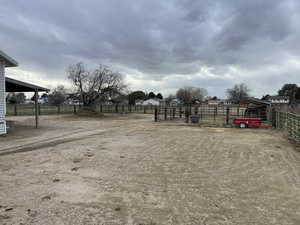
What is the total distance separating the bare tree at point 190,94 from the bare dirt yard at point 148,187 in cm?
6835

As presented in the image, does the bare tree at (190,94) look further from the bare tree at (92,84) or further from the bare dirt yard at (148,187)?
the bare dirt yard at (148,187)

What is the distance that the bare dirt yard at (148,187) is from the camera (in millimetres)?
2736

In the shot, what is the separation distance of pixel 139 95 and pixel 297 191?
247ft

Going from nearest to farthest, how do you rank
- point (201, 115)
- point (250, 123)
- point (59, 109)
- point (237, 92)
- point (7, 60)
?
point (7, 60) < point (250, 123) < point (201, 115) < point (59, 109) < point (237, 92)

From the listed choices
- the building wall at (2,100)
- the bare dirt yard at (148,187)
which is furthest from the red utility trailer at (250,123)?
the building wall at (2,100)

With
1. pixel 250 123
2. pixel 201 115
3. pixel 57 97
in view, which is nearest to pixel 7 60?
pixel 250 123

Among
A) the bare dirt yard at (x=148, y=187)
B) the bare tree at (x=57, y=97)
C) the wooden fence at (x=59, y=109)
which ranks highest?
the bare tree at (x=57, y=97)

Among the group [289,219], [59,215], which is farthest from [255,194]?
[59,215]

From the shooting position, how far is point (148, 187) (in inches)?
146

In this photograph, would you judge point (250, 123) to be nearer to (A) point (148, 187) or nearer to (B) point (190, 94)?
(A) point (148, 187)

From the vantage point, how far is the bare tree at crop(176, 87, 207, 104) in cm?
7714

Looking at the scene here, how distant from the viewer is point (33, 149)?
670cm

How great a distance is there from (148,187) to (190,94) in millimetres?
81120

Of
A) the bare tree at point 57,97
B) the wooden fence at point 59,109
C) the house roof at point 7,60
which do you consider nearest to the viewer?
the house roof at point 7,60
